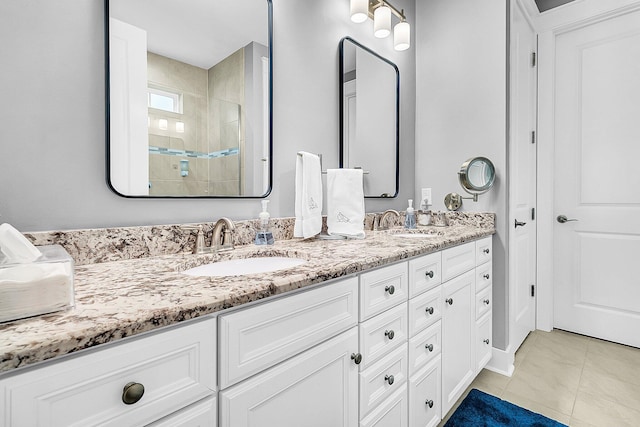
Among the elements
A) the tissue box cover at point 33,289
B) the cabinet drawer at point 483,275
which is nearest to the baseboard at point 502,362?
the cabinet drawer at point 483,275

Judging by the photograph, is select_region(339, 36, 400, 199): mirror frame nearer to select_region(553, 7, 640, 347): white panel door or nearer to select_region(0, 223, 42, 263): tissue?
select_region(553, 7, 640, 347): white panel door

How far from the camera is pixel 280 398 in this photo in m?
0.72

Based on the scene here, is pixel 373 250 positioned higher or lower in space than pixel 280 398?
higher

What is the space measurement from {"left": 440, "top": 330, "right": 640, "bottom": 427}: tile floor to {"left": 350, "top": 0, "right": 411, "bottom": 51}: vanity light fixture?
6.61 ft

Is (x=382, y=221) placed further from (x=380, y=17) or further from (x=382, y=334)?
(x=380, y=17)

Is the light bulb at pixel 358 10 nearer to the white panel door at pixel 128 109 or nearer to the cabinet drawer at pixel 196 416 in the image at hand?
the white panel door at pixel 128 109

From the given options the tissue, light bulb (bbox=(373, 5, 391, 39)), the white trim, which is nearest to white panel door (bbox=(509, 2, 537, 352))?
the white trim

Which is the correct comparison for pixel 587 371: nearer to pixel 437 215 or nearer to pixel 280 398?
pixel 437 215

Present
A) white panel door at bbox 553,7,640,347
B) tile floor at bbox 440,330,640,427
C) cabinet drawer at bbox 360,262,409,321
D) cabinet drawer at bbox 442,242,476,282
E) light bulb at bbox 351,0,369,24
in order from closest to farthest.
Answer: cabinet drawer at bbox 360,262,409,321 → cabinet drawer at bbox 442,242,476,282 → tile floor at bbox 440,330,640,427 → light bulb at bbox 351,0,369,24 → white panel door at bbox 553,7,640,347

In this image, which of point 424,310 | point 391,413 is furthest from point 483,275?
A: point 391,413

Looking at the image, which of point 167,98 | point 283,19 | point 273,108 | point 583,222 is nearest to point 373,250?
point 273,108

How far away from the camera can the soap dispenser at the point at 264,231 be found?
1.28 m

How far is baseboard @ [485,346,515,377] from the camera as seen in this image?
193cm

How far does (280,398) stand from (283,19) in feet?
4.97
